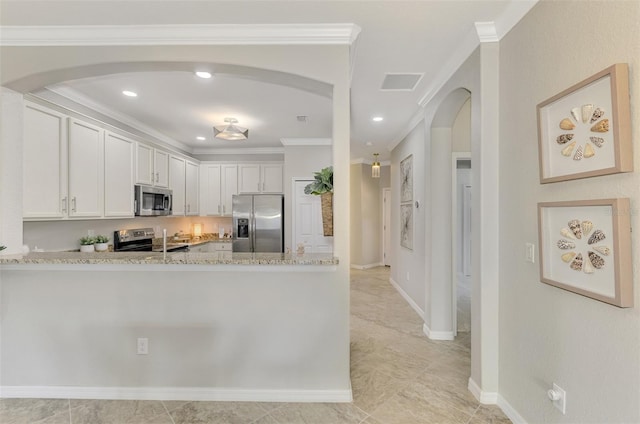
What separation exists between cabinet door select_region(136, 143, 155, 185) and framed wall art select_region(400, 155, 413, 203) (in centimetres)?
392

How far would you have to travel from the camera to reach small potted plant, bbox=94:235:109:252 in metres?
3.74

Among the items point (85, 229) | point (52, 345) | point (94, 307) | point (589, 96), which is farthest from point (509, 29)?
point (85, 229)

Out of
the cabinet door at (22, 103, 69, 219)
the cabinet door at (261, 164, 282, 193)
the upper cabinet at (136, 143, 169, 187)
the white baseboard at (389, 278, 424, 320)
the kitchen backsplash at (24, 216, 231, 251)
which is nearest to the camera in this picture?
the cabinet door at (22, 103, 69, 219)

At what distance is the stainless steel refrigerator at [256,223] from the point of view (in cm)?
540

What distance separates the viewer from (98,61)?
2.21 m

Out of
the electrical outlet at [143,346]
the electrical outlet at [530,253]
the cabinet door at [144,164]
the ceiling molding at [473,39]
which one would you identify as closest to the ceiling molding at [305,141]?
the cabinet door at [144,164]

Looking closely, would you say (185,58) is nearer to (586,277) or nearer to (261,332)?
(261,332)

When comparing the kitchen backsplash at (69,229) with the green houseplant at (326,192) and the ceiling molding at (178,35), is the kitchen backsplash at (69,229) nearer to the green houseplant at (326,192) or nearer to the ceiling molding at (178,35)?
the ceiling molding at (178,35)

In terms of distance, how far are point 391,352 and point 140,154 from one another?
13.7 ft

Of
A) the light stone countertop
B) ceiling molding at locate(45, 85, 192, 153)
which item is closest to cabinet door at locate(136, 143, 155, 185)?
ceiling molding at locate(45, 85, 192, 153)

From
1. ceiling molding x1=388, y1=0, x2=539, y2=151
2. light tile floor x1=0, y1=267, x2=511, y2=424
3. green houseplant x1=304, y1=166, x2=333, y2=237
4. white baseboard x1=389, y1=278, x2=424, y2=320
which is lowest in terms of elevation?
light tile floor x1=0, y1=267, x2=511, y2=424

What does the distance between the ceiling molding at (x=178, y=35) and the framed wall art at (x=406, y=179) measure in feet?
8.53

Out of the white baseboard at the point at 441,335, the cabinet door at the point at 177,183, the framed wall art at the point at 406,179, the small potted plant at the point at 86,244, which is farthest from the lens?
the cabinet door at the point at 177,183

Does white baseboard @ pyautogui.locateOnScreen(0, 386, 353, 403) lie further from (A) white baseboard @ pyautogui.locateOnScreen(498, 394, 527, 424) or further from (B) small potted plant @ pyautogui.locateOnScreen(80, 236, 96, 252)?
(B) small potted plant @ pyautogui.locateOnScreen(80, 236, 96, 252)
